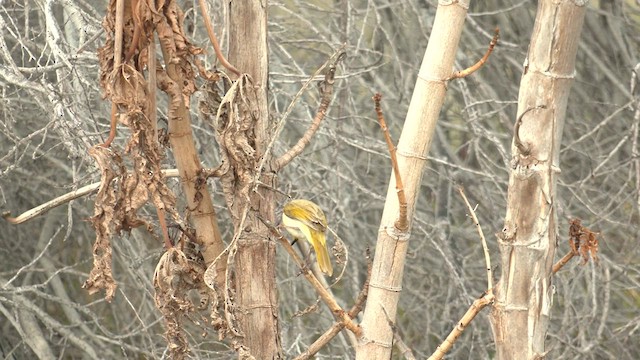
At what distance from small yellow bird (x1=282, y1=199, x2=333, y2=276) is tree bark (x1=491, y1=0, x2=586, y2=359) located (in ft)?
2.13

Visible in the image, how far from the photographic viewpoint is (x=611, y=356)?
5297mm

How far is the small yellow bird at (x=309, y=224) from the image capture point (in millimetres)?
2422

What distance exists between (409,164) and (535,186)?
268 mm

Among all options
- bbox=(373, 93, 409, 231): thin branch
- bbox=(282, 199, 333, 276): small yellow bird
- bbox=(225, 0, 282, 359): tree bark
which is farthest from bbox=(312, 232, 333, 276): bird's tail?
bbox=(373, 93, 409, 231): thin branch

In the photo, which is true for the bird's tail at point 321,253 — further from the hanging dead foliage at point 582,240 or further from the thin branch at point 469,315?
the hanging dead foliage at point 582,240

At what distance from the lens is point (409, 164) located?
1.94 meters

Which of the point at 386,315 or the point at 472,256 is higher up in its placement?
the point at 386,315

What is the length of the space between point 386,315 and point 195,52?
2.32 feet

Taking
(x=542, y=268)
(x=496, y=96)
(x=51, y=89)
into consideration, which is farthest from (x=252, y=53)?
(x=496, y=96)

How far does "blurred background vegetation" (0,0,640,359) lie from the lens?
5.02 m

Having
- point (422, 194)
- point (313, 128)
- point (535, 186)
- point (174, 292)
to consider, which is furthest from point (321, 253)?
point (422, 194)

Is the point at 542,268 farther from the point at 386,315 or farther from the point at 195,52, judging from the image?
the point at 195,52

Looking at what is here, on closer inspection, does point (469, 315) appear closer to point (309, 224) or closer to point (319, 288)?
point (319, 288)

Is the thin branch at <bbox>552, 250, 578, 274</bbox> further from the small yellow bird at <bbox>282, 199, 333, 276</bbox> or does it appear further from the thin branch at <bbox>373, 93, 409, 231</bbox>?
the small yellow bird at <bbox>282, 199, 333, 276</bbox>
